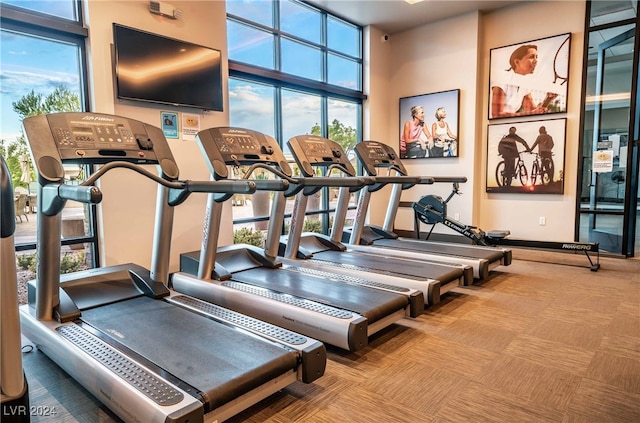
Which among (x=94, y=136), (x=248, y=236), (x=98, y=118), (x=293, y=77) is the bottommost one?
(x=248, y=236)

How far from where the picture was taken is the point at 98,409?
2.05 meters

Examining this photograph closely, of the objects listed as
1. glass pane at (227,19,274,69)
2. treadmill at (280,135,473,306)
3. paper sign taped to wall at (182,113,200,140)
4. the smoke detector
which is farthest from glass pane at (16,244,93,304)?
glass pane at (227,19,274,69)

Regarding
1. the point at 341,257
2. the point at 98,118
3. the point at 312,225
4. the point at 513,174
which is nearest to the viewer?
the point at 98,118

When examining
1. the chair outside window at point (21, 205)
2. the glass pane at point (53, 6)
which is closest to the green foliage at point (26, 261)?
the chair outside window at point (21, 205)

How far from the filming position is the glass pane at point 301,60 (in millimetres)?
5890

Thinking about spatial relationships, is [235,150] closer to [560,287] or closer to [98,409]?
[98,409]

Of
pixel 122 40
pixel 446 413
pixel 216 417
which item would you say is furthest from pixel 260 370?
pixel 122 40

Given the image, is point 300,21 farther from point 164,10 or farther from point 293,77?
point 164,10

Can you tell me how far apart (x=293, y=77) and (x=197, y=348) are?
4.53 m

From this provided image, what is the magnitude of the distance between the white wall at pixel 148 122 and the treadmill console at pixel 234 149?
110cm

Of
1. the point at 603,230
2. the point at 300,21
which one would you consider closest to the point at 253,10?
the point at 300,21

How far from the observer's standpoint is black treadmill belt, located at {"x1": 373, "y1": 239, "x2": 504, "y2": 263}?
4590 mm

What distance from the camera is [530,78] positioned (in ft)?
20.1

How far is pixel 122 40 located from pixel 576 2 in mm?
5927
